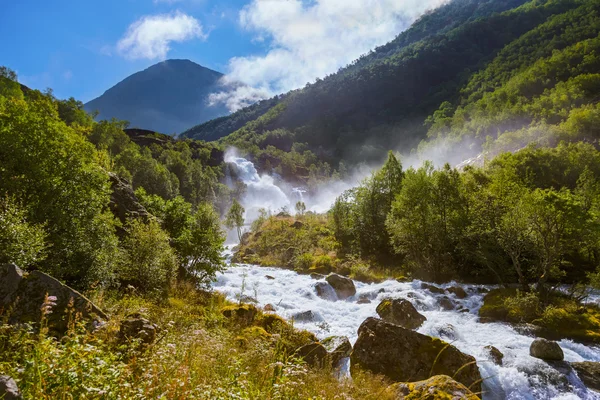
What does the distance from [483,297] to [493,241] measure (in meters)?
4.58

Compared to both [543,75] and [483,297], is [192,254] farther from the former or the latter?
[543,75]

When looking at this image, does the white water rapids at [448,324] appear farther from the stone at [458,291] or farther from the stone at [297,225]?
the stone at [297,225]

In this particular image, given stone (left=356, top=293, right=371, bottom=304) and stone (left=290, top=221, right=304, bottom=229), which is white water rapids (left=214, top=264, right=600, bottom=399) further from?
stone (left=290, top=221, right=304, bottom=229)

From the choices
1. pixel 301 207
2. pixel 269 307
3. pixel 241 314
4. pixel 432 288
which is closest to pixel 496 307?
pixel 432 288

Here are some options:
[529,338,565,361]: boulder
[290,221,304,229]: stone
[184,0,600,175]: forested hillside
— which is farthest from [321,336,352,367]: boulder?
[184,0,600,175]: forested hillside

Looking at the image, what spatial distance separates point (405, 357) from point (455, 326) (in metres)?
7.69

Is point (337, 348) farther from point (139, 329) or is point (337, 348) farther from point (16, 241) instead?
point (16, 241)

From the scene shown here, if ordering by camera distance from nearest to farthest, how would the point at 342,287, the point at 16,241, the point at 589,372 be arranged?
the point at 16,241 → the point at 589,372 → the point at 342,287

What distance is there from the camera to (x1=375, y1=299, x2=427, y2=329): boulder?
54.4 ft

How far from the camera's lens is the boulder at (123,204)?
68.4 ft

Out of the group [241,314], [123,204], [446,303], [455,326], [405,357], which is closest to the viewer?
[405,357]

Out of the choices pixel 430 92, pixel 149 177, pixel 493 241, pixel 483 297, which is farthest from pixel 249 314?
pixel 430 92

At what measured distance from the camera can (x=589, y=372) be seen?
11.8 meters

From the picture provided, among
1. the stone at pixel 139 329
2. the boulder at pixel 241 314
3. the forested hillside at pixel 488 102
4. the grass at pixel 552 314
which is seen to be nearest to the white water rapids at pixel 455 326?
the grass at pixel 552 314
